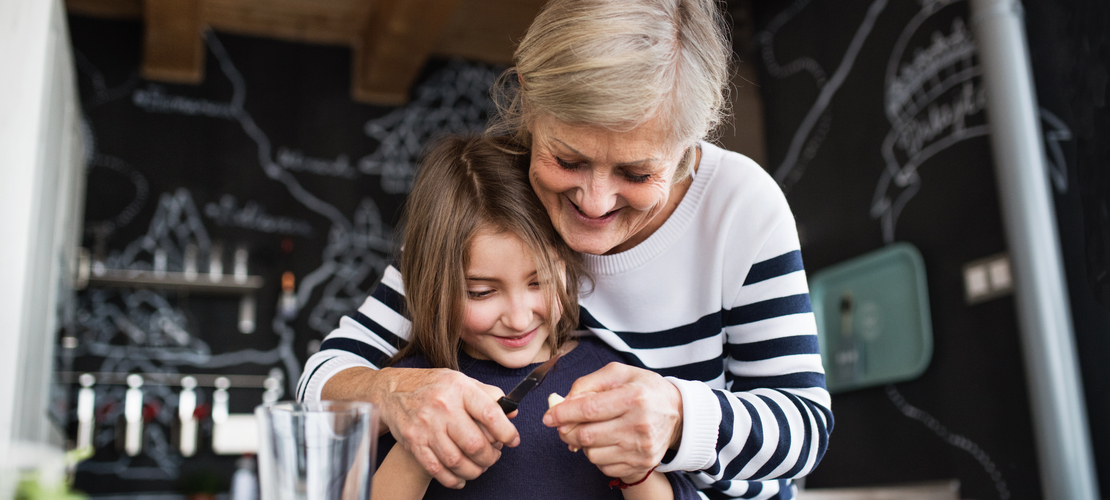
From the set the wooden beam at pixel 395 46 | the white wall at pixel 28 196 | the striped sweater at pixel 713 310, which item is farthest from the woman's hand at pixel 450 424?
the wooden beam at pixel 395 46

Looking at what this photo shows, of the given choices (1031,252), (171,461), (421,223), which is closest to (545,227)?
(421,223)

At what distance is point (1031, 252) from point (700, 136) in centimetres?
123

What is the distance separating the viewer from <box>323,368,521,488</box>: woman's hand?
2.24 feet

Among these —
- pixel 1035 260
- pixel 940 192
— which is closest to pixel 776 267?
pixel 1035 260

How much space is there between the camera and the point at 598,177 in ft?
2.90

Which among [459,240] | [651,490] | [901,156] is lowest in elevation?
[651,490]

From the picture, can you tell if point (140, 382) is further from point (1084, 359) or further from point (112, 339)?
point (1084, 359)

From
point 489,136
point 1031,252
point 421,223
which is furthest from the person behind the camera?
point 1031,252

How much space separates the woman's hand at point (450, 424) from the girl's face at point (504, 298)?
0.15 m

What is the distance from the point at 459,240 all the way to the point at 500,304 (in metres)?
0.08

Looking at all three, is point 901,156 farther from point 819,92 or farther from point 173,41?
point 173,41

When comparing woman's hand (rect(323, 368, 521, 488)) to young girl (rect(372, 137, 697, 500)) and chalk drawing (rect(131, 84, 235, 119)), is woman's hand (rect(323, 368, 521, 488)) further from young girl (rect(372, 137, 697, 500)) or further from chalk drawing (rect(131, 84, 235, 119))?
chalk drawing (rect(131, 84, 235, 119))

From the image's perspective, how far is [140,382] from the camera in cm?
366

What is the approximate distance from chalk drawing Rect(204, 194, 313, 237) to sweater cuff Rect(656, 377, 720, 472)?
360 cm
